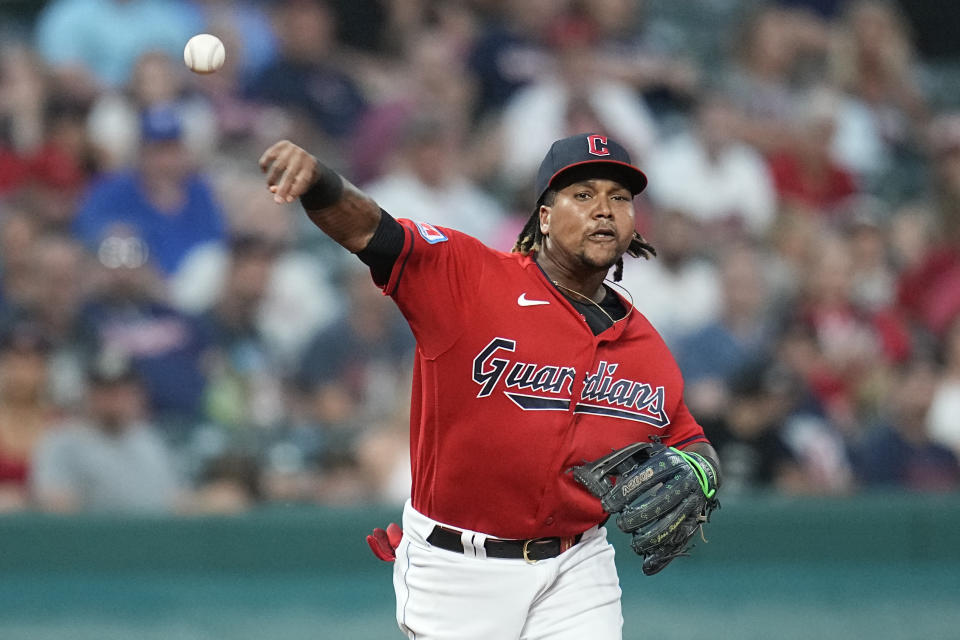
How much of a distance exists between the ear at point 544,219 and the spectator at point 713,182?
5.49 meters

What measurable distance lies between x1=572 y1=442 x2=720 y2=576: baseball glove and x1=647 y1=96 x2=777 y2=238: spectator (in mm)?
5601

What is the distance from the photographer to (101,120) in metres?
8.64

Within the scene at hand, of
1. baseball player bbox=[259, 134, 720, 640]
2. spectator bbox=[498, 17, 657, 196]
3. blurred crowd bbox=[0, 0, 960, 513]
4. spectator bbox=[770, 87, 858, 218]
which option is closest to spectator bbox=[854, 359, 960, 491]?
blurred crowd bbox=[0, 0, 960, 513]

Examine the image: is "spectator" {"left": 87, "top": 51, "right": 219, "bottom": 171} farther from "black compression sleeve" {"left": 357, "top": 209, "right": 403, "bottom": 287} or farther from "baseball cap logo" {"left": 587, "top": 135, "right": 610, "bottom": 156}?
"black compression sleeve" {"left": 357, "top": 209, "right": 403, "bottom": 287}

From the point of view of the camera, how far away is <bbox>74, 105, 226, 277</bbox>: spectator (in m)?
8.23

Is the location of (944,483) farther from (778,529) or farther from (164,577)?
(164,577)

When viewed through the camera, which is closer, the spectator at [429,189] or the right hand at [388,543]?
the right hand at [388,543]

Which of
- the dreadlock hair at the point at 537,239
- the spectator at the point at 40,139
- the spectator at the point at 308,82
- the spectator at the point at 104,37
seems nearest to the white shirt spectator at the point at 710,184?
the spectator at the point at 308,82

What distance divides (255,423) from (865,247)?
4.31 m

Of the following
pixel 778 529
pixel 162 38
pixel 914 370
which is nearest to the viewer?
pixel 778 529

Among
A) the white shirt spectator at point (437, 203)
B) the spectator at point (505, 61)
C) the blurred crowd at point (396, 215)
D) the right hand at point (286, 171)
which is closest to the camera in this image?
the right hand at point (286, 171)

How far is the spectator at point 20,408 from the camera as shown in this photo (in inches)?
284

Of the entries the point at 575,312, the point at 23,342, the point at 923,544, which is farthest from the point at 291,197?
the point at 923,544

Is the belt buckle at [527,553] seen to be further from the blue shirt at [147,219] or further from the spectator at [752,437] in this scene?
the blue shirt at [147,219]
